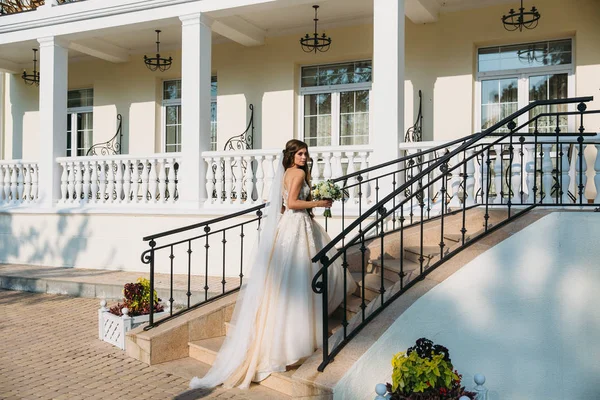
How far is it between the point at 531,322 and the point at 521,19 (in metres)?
6.01

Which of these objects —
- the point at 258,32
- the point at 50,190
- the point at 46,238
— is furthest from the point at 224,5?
the point at 46,238

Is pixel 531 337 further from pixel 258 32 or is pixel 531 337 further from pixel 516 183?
pixel 258 32

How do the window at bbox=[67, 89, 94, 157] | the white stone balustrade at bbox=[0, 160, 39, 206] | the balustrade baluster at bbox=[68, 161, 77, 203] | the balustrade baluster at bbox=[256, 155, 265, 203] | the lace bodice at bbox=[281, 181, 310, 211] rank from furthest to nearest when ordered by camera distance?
1. the window at bbox=[67, 89, 94, 157]
2. the white stone balustrade at bbox=[0, 160, 39, 206]
3. the balustrade baluster at bbox=[68, 161, 77, 203]
4. the balustrade baluster at bbox=[256, 155, 265, 203]
5. the lace bodice at bbox=[281, 181, 310, 211]

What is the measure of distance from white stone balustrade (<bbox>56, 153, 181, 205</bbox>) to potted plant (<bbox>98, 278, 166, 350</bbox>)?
341 cm

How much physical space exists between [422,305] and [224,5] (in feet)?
21.4

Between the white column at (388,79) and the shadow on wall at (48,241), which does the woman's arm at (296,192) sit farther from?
the shadow on wall at (48,241)

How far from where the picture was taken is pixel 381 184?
8.52 m

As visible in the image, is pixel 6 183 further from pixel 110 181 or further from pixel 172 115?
pixel 172 115

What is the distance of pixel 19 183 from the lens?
11.9 m

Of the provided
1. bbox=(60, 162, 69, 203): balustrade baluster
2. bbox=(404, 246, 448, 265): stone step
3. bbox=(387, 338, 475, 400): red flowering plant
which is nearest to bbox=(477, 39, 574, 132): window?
bbox=(404, 246, 448, 265): stone step

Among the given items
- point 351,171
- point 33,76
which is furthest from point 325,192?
point 33,76

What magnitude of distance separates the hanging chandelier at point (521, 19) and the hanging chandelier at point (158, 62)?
6.60m

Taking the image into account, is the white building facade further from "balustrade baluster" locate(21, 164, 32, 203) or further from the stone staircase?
the stone staircase

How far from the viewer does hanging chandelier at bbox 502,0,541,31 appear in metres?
9.17
